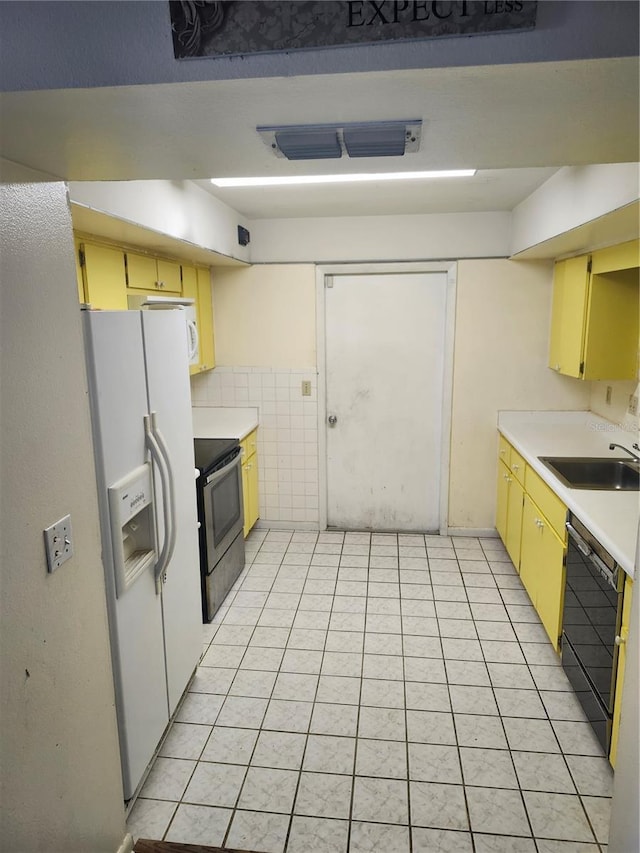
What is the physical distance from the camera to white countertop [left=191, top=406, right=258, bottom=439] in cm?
406

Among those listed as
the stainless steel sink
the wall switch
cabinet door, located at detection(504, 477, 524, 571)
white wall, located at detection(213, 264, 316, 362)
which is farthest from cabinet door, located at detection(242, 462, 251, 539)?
the wall switch

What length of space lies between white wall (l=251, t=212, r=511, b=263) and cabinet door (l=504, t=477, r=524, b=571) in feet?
5.64

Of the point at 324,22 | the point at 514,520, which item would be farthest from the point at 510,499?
the point at 324,22

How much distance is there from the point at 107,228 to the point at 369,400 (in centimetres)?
249

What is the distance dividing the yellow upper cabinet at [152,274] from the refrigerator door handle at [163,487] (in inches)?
42.5

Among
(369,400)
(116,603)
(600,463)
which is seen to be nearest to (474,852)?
(116,603)

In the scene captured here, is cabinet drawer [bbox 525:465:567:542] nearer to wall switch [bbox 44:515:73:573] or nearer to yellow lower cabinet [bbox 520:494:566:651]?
yellow lower cabinet [bbox 520:494:566:651]

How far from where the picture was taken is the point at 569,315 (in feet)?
11.6

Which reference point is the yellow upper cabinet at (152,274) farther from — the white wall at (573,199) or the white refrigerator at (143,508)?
the white wall at (573,199)

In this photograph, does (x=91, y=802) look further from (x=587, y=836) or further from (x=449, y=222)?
(x=449, y=222)

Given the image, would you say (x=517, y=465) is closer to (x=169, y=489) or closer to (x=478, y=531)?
(x=478, y=531)

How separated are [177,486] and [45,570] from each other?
1018mm

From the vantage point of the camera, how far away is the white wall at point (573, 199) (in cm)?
206

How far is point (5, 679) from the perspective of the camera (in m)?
1.20
